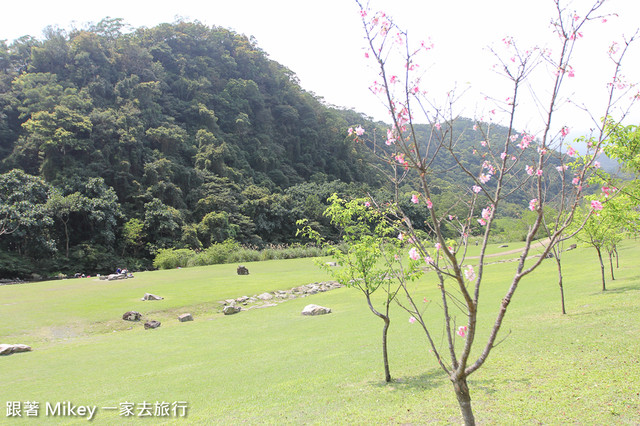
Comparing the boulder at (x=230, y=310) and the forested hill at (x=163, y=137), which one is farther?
the forested hill at (x=163, y=137)

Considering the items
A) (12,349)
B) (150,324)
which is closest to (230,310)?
(150,324)

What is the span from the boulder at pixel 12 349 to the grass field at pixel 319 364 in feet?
1.68

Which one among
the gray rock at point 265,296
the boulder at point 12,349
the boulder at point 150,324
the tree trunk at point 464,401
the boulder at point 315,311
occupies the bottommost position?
the gray rock at point 265,296

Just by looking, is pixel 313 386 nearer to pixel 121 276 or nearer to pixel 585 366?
pixel 585 366

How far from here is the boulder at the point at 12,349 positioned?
1023 centimetres

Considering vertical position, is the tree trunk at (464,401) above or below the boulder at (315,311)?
above

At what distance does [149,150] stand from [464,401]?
4686cm

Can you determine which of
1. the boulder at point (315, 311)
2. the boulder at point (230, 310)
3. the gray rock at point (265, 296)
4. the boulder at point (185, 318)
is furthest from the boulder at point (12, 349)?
the gray rock at point (265, 296)

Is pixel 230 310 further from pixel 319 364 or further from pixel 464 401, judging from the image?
pixel 464 401

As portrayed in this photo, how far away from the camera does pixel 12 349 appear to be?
10.4 meters

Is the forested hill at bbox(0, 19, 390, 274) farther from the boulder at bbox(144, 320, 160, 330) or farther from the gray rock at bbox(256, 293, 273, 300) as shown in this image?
the boulder at bbox(144, 320, 160, 330)

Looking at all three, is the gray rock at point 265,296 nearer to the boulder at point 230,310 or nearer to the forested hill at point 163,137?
the boulder at point 230,310

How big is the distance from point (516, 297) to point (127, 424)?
12.6 metres

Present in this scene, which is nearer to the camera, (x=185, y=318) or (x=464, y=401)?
(x=464, y=401)
